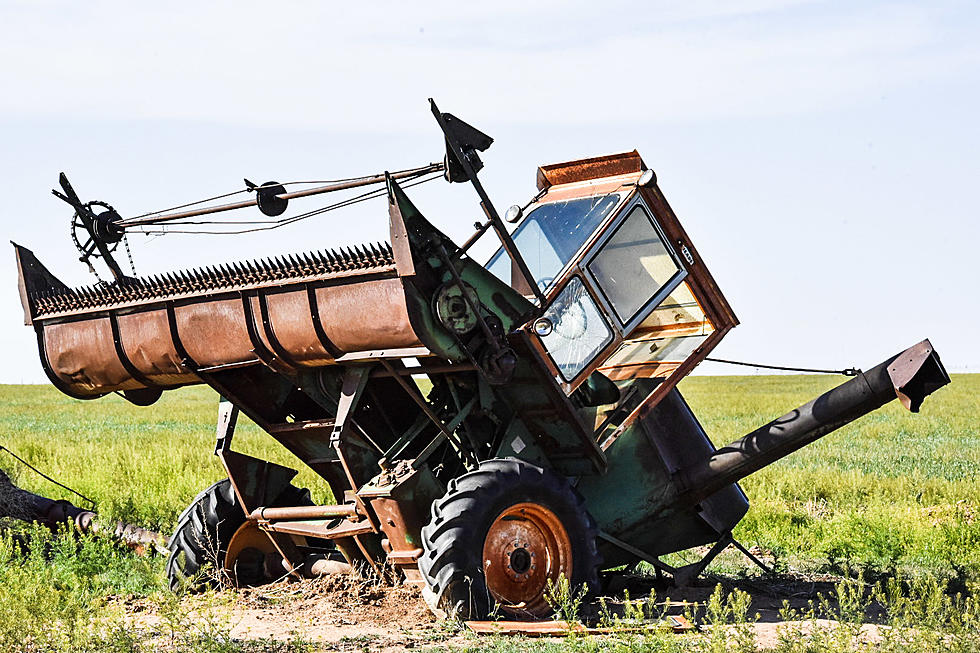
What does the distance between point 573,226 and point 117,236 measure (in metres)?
3.73

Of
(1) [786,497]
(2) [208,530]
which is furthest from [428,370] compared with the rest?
(1) [786,497]

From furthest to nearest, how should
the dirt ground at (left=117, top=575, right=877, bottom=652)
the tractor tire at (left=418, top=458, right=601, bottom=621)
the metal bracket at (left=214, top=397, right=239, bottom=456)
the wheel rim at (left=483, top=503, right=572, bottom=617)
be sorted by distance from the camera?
the metal bracket at (left=214, top=397, right=239, bottom=456) → the wheel rim at (left=483, top=503, right=572, bottom=617) → the tractor tire at (left=418, top=458, right=601, bottom=621) → the dirt ground at (left=117, top=575, right=877, bottom=652)

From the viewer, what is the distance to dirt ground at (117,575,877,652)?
810 cm

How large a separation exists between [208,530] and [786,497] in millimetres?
8916

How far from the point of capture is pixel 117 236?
10.7 meters

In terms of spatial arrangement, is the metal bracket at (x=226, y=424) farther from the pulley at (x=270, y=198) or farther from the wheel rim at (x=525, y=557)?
the wheel rim at (x=525, y=557)

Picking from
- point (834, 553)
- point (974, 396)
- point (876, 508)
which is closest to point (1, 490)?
point (834, 553)

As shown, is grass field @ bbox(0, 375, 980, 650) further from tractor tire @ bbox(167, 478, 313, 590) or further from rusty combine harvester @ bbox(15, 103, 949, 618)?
rusty combine harvester @ bbox(15, 103, 949, 618)

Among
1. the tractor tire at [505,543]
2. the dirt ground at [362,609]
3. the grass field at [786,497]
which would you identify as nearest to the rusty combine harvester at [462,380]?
the tractor tire at [505,543]

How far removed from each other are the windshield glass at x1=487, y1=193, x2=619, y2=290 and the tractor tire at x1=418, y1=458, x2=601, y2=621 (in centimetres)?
163

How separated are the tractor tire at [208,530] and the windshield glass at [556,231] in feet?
8.67

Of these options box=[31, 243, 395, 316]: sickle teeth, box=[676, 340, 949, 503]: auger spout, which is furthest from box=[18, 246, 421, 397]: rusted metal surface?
box=[676, 340, 949, 503]: auger spout

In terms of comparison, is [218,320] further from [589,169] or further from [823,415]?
[823,415]

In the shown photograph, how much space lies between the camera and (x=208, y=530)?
10453 mm
